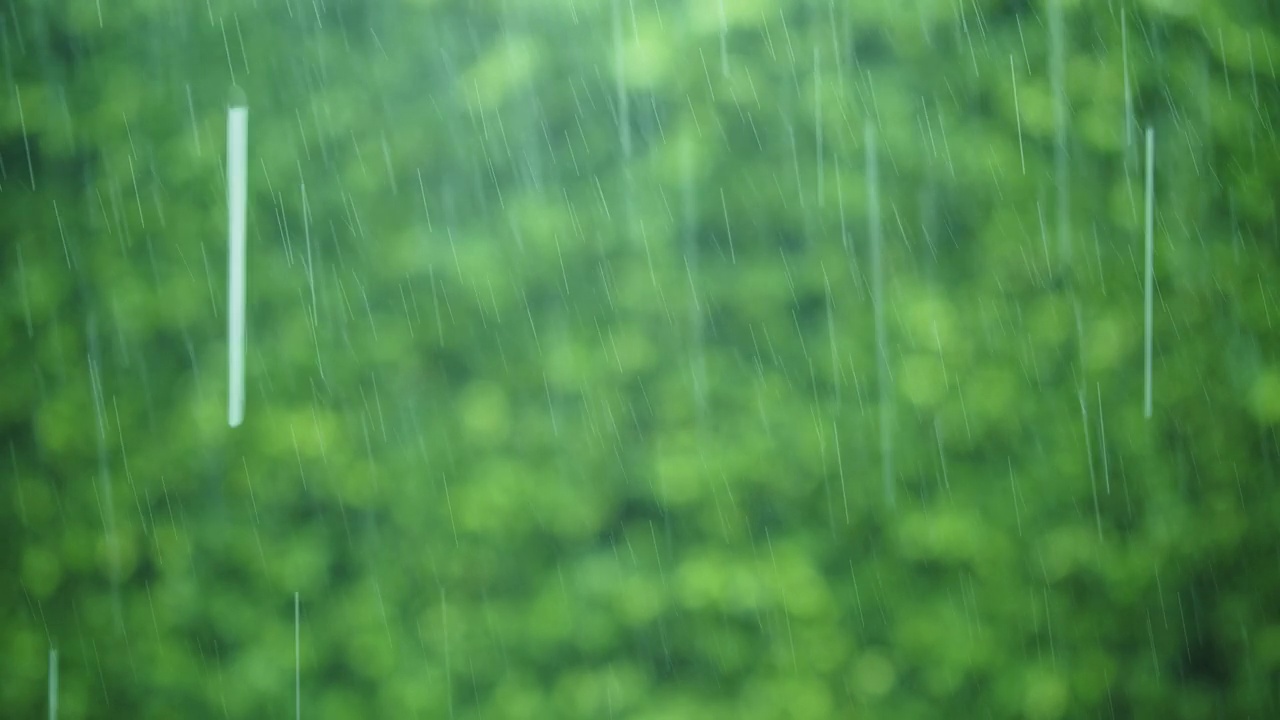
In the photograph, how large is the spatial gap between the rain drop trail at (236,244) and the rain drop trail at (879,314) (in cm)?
135

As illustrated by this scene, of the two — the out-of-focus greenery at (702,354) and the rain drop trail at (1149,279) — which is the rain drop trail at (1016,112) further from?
the rain drop trail at (1149,279)

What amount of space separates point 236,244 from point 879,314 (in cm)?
141

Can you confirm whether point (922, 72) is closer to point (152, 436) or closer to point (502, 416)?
point (502, 416)

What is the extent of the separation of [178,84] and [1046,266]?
194 cm

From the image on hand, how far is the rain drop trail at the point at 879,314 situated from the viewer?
2129mm

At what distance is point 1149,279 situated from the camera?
84.1 inches

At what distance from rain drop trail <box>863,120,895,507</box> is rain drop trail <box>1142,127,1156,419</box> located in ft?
1.82

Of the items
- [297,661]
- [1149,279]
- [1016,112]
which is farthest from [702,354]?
[297,661]

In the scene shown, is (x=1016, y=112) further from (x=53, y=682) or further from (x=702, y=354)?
(x=53, y=682)

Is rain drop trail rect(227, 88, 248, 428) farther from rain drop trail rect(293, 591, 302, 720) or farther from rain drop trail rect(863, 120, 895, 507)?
rain drop trail rect(863, 120, 895, 507)

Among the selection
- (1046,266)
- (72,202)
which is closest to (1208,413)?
(1046,266)

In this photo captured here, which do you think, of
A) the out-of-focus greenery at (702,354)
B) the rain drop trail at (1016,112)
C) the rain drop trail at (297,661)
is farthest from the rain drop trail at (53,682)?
the rain drop trail at (1016,112)

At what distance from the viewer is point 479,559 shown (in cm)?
215

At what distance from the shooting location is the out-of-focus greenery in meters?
2.12
